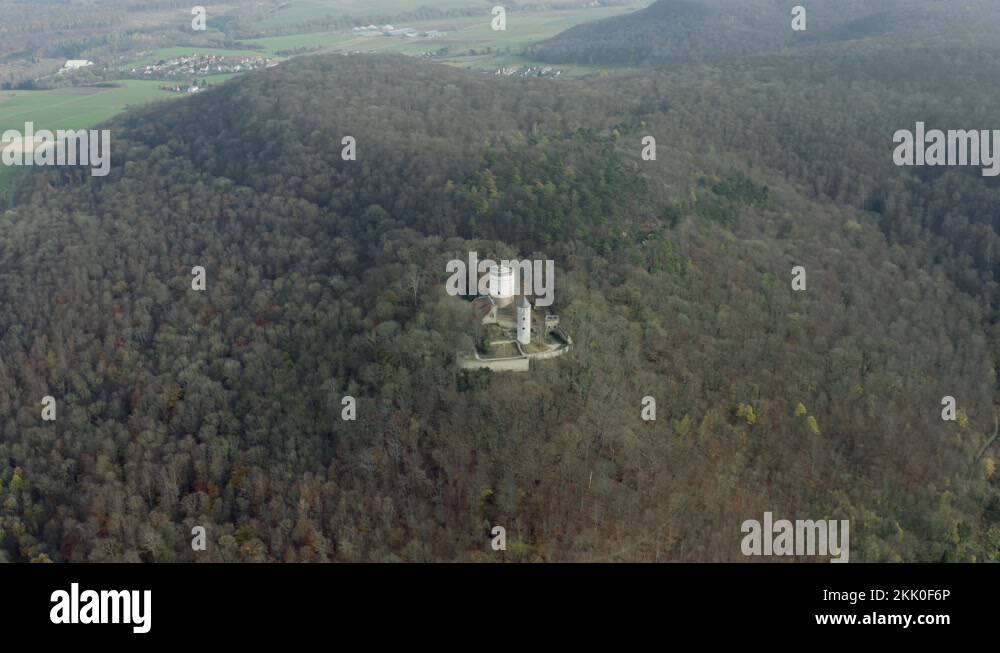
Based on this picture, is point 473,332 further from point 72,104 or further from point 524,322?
point 72,104

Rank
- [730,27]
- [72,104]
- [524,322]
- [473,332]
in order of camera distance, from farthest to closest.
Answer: [730,27]
[72,104]
[473,332]
[524,322]

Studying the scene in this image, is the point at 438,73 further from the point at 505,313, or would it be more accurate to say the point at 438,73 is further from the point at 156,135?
the point at 505,313

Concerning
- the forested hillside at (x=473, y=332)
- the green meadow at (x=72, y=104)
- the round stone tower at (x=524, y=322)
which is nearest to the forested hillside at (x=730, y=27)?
the forested hillside at (x=473, y=332)

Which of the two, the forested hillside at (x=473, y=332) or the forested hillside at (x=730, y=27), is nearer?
the forested hillside at (x=473, y=332)

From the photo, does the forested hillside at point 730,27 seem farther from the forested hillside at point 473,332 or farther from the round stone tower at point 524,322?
the round stone tower at point 524,322

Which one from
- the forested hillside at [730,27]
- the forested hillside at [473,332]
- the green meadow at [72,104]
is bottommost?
the forested hillside at [473,332]

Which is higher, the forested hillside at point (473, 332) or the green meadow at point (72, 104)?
the green meadow at point (72, 104)

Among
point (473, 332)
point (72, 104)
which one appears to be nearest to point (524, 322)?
point (473, 332)

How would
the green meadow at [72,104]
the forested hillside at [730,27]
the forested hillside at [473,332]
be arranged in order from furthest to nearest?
the forested hillside at [730,27]
the green meadow at [72,104]
the forested hillside at [473,332]
